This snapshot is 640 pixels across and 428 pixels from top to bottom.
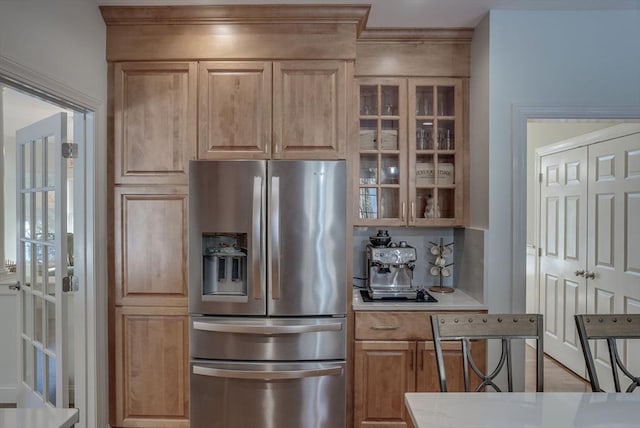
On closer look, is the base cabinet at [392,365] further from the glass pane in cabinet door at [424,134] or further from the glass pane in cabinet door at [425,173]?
the glass pane in cabinet door at [424,134]

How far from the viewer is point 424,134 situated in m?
2.67

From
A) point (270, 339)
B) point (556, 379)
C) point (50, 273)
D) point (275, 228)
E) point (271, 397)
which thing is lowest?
point (556, 379)

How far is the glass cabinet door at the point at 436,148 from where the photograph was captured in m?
2.61

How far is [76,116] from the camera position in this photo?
224 centimetres

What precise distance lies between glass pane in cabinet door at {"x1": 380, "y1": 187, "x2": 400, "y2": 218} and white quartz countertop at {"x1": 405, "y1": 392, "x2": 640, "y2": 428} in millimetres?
1485

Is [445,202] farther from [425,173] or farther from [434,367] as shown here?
[434,367]

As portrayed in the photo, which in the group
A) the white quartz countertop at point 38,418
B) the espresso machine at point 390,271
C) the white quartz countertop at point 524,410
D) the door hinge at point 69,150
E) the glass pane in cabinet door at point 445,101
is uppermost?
the glass pane in cabinet door at point 445,101

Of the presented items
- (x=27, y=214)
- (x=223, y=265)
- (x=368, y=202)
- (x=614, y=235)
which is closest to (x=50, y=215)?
(x=27, y=214)

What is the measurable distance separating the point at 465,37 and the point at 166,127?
2007mm

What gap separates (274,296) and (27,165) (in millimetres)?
1778

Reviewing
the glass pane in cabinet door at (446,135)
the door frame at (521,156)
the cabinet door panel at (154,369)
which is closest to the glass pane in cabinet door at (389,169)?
the glass pane in cabinet door at (446,135)

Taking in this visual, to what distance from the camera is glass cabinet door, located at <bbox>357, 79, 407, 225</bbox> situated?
2.62m

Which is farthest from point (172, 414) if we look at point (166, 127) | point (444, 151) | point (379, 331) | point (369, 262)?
point (444, 151)

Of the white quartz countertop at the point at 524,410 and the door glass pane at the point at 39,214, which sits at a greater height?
the door glass pane at the point at 39,214
